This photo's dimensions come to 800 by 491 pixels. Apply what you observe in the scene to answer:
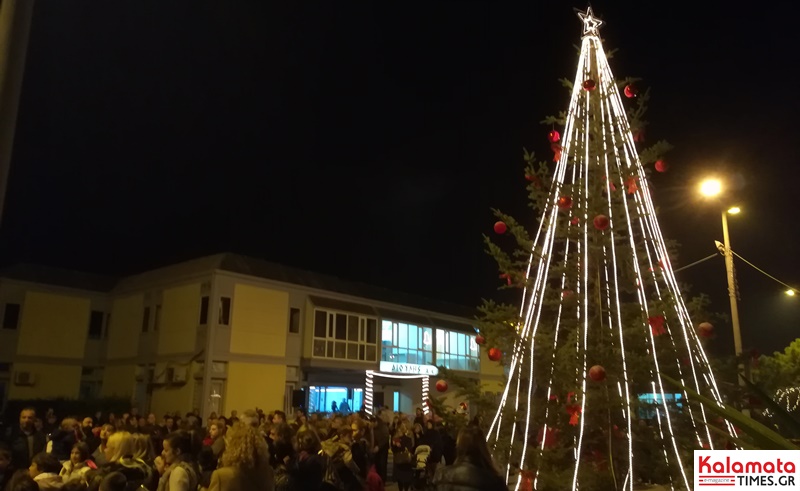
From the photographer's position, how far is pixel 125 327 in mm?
26750

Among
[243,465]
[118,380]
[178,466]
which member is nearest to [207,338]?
[118,380]

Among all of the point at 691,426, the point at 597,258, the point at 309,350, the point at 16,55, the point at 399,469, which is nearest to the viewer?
the point at 16,55

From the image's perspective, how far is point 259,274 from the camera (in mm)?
24344

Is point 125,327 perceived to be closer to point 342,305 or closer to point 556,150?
point 342,305

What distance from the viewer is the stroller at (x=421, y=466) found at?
37.9 feet

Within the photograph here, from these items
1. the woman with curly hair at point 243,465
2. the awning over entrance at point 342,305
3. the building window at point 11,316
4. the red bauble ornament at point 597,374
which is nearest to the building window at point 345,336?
the awning over entrance at point 342,305

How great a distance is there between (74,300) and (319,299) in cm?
1061

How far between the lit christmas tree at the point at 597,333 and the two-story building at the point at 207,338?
1695cm

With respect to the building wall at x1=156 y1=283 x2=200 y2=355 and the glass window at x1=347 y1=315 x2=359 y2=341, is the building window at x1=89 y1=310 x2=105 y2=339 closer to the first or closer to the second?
the building wall at x1=156 y1=283 x2=200 y2=355

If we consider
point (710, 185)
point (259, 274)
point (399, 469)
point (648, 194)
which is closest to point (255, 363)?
point (259, 274)

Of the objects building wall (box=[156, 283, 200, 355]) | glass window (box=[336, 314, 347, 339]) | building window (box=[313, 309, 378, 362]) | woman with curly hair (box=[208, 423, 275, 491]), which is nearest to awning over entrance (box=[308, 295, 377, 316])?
building window (box=[313, 309, 378, 362])

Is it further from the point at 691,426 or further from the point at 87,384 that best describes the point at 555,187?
the point at 87,384

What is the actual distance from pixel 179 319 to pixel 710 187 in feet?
63.5

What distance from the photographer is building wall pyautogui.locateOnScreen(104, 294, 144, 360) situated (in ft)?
85.2
